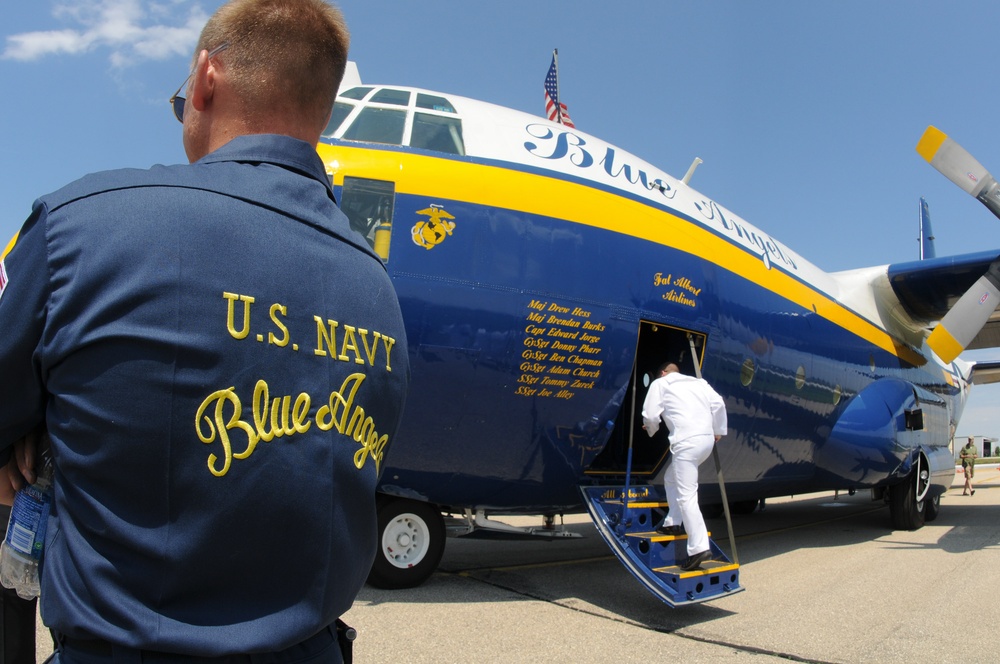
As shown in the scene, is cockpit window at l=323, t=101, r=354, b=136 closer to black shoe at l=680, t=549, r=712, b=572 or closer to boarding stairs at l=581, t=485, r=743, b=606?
boarding stairs at l=581, t=485, r=743, b=606

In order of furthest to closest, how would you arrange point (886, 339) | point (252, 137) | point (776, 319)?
point (886, 339), point (776, 319), point (252, 137)

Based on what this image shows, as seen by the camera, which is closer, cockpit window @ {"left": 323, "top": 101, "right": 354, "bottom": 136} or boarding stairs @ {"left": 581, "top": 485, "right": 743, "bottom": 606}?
boarding stairs @ {"left": 581, "top": 485, "right": 743, "bottom": 606}

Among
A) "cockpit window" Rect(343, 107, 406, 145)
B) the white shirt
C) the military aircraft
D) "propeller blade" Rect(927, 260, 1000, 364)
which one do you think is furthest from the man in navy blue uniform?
"propeller blade" Rect(927, 260, 1000, 364)

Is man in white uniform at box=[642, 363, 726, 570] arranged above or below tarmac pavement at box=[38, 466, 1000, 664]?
above

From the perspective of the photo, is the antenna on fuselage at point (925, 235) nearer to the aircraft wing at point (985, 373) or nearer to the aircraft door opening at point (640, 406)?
the aircraft wing at point (985, 373)

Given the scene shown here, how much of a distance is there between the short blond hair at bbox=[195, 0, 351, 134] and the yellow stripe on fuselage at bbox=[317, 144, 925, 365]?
384cm

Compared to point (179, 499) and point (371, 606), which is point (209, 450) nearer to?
point (179, 499)

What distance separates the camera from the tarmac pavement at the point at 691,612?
14.7 ft

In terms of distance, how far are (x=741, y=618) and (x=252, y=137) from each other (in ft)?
17.2

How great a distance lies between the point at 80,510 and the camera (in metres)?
1.04

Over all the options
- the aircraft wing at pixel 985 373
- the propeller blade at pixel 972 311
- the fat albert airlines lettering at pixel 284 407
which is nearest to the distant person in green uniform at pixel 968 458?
the aircraft wing at pixel 985 373

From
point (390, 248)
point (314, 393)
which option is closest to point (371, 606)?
point (390, 248)

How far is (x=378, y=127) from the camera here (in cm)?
559

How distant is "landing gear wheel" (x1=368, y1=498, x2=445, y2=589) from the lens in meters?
5.68
